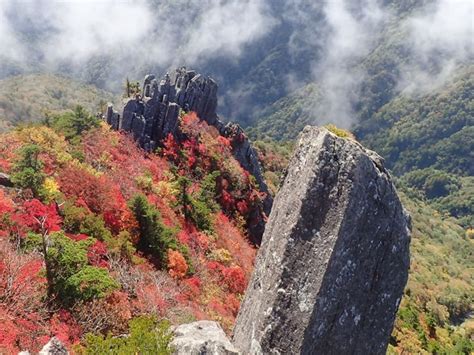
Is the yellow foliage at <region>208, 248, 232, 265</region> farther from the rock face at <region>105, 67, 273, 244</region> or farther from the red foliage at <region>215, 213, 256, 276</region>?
the rock face at <region>105, 67, 273, 244</region>

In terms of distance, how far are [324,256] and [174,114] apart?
130 feet

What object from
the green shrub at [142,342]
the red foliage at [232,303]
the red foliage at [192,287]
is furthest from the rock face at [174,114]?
the green shrub at [142,342]

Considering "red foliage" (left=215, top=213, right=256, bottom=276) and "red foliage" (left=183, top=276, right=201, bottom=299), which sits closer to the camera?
"red foliage" (left=183, top=276, right=201, bottom=299)

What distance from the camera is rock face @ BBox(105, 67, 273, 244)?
4556 cm

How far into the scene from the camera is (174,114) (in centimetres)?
4894

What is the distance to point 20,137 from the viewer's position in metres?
34.7

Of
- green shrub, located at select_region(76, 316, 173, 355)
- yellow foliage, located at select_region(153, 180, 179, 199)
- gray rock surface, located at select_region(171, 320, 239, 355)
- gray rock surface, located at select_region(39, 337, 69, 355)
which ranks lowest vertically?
gray rock surface, located at select_region(39, 337, 69, 355)

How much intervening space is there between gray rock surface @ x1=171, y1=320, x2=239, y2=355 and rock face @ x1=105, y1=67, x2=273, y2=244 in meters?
34.7

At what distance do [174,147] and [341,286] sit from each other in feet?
125

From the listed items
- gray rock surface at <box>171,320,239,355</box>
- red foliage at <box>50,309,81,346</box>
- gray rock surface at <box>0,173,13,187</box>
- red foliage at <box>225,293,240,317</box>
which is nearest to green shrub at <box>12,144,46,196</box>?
gray rock surface at <box>0,173,13,187</box>

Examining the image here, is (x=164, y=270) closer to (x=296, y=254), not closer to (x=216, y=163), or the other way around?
(x=296, y=254)

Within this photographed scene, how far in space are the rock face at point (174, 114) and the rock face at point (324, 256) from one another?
34.9m

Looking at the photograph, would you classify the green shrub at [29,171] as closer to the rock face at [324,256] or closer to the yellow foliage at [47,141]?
the yellow foliage at [47,141]

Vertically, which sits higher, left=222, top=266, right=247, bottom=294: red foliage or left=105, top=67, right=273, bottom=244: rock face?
left=105, top=67, right=273, bottom=244: rock face
